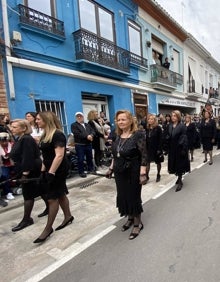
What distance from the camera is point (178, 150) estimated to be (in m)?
6.54

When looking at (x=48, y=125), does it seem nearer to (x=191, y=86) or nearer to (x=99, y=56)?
(x=99, y=56)

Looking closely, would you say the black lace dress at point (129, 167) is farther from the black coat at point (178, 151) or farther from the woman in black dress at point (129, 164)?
the black coat at point (178, 151)

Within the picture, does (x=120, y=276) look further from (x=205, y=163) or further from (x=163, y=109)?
(x=163, y=109)

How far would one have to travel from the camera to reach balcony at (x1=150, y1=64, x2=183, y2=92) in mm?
15539

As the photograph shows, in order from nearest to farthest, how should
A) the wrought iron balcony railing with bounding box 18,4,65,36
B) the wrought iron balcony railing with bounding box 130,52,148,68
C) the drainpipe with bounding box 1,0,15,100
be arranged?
the drainpipe with bounding box 1,0,15,100 → the wrought iron balcony railing with bounding box 18,4,65,36 → the wrought iron balcony railing with bounding box 130,52,148,68

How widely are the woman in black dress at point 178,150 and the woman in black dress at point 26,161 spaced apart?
331 cm

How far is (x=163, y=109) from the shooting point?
18469 mm

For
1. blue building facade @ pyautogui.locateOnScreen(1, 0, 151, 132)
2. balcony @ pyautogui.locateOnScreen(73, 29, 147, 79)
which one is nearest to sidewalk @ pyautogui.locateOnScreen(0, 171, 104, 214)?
blue building facade @ pyautogui.locateOnScreen(1, 0, 151, 132)

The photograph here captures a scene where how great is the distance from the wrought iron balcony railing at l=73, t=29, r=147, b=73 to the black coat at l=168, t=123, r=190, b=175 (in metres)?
4.93

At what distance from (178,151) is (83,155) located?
9.09 ft

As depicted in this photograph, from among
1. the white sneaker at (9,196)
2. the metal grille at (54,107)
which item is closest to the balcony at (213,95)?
the metal grille at (54,107)

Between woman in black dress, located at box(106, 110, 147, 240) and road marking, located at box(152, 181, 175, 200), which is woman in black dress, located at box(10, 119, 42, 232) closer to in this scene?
woman in black dress, located at box(106, 110, 147, 240)

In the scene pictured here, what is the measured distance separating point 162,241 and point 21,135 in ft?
8.70

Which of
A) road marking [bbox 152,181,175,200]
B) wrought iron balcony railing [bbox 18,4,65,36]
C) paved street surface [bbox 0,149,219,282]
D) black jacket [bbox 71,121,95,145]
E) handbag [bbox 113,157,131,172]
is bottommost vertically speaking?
road marking [bbox 152,181,175,200]
